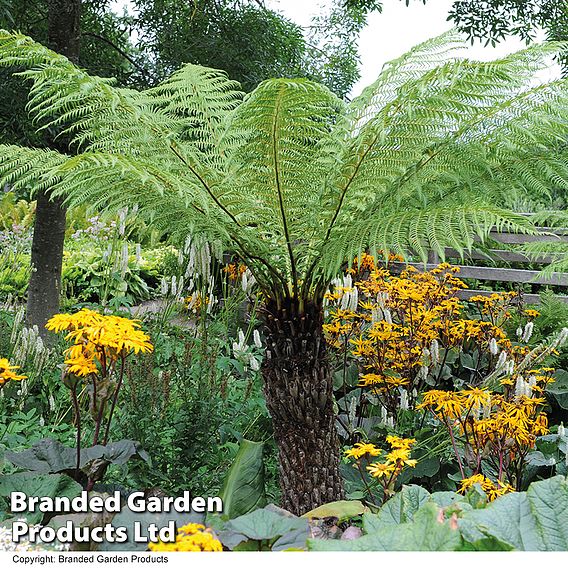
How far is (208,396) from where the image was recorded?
2.35m

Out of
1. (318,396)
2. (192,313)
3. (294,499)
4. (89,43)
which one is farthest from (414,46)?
(89,43)

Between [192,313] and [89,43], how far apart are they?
5.45 ft

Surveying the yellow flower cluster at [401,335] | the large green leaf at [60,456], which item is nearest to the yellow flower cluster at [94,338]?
the large green leaf at [60,456]

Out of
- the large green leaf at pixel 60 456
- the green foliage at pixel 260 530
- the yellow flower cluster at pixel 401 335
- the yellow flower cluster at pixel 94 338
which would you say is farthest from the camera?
the yellow flower cluster at pixel 401 335

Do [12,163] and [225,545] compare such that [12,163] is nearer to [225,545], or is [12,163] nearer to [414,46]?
[414,46]

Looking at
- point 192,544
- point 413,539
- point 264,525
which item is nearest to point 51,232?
point 264,525

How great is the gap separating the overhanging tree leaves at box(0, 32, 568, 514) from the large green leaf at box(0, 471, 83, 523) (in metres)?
0.72

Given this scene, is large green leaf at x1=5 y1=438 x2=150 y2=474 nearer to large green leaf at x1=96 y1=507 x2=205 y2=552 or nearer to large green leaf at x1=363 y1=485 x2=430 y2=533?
large green leaf at x1=96 y1=507 x2=205 y2=552

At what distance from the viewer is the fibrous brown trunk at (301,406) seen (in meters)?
1.99

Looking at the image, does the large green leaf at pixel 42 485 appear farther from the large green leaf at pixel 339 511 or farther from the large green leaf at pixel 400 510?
the large green leaf at pixel 400 510

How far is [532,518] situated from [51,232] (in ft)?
9.89

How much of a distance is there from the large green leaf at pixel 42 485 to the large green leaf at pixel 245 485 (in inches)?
16.3

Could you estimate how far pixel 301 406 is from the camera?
1.98 metres

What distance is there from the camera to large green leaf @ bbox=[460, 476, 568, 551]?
0.84 metres
